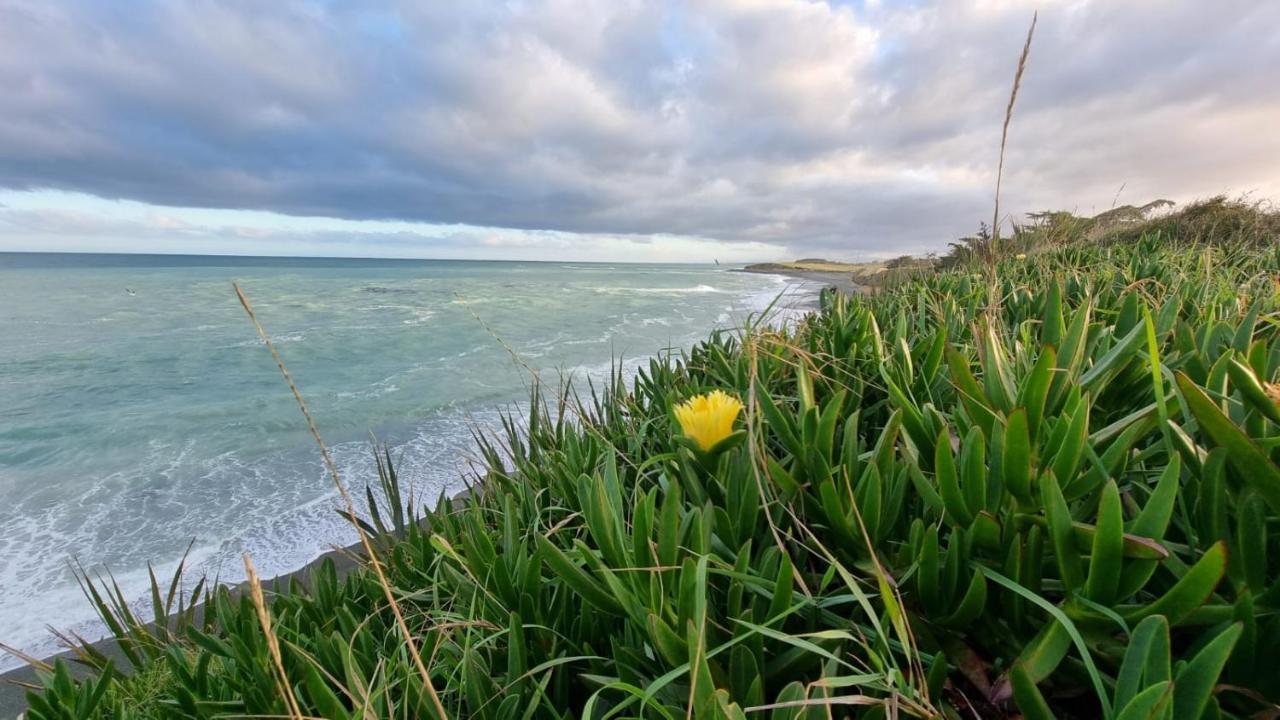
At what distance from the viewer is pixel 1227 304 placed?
2000 mm

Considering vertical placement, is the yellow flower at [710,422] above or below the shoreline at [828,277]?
above

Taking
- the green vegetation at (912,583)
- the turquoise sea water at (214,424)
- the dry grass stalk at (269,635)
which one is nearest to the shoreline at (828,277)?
the green vegetation at (912,583)

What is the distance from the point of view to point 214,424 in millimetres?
7645

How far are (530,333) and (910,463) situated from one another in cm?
1396

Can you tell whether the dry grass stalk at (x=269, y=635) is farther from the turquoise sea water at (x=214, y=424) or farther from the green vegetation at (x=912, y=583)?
the turquoise sea water at (x=214, y=424)

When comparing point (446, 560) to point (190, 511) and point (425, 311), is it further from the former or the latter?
point (425, 311)

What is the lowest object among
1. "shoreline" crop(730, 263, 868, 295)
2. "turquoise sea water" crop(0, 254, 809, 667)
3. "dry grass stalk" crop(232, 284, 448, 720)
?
"turquoise sea water" crop(0, 254, 809, 667)

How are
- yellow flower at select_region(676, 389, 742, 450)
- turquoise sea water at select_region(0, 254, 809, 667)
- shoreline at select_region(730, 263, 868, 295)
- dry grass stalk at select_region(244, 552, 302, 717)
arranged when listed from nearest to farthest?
dry grass stalk at select_region(244, 552, 302, 717) < yellow flower at select_region(676, 389, 742, 450) < turquoise sea water at select_region(0, 254, 809, 667) < shoreline at select_region(730, 263, 868, 295)

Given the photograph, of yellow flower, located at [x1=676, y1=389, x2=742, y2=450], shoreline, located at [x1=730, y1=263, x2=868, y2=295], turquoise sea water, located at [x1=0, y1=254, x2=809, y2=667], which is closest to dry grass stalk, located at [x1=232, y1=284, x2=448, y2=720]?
yellow flower, located at [x1=676, y1=389, x2=742, y2=450]

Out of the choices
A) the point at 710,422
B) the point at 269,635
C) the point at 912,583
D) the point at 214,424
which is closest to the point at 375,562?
the point at 269,635

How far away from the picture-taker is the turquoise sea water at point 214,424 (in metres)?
4.53

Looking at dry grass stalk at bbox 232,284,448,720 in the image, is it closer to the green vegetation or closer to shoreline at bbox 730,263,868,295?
the green vegetation

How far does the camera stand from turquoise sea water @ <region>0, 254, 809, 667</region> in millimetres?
4527

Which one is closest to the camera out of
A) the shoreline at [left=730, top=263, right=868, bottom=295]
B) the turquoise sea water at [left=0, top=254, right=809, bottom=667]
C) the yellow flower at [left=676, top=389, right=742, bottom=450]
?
the yellow flower at [left=676, top=389, right=742, bottom=450]
